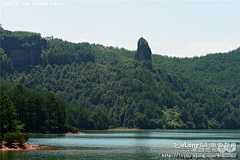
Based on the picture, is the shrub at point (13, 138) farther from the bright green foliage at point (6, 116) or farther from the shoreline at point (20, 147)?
the bright green foliage at point (6, 116)

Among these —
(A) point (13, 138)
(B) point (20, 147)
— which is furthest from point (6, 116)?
(B) point (20, 147)

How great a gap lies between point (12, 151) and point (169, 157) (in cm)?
3521

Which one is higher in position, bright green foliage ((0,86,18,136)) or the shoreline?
bright green foliage ((0,86,18,136))

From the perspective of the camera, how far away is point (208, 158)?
106m

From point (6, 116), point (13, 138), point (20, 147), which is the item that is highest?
point (6, 116)

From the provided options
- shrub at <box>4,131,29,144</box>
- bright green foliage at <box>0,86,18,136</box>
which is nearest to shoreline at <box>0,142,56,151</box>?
shrub at <box>4,131,29,144</box>

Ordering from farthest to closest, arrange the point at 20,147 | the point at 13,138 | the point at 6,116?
the point at 6,116, the point at 20,147, the point at 13,138

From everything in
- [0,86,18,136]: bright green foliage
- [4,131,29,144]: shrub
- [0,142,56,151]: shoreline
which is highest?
[0,86,18,136]: bright green foliage

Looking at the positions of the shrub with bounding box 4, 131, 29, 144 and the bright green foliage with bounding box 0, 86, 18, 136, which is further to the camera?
the bright green foliage with bounding box 0, 86, 18, 136

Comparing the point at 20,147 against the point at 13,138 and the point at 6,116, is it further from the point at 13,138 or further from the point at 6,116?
the point at 6,116

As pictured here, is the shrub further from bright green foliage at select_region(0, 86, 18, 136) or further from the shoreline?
bright green foliage at select_region(0, 86, 18, 136)

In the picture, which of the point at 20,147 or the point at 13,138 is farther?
the point at 20,147

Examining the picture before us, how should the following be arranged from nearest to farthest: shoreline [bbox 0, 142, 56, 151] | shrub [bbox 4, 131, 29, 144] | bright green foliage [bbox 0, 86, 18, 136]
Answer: shoreline [bbox 0, 142, 56, 151], shrub [bbox 4, 131, 29, 144], bright green foliage [bbox 0, 86, 18, 136]

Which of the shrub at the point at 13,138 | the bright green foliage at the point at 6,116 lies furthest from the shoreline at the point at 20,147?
the bright green foliage at the point at 6,116
